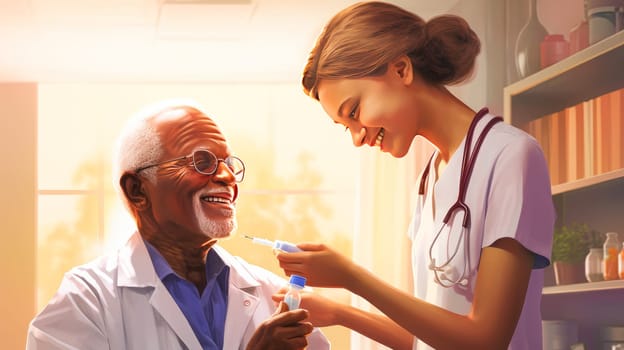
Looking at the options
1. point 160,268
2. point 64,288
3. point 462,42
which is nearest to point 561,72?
point 462,42

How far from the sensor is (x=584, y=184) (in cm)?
318

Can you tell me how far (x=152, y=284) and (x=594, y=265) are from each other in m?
1.70

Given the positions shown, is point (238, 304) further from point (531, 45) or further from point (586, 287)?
point (531, 45)

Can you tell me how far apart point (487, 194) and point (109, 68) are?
17.2ft

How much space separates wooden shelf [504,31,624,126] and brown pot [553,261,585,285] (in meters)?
0.61

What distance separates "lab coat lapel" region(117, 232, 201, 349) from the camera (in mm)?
2143

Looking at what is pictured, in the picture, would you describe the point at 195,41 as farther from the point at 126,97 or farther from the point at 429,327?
the point at 126,97

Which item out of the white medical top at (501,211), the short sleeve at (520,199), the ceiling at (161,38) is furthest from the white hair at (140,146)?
the ceiling at (161,38)

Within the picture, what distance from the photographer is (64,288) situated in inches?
83.1

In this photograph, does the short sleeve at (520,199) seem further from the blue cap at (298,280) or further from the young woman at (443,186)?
the blue cap at (298,280)

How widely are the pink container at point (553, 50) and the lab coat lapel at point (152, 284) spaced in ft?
6.42

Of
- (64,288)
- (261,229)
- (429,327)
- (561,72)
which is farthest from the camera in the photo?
(261,229)

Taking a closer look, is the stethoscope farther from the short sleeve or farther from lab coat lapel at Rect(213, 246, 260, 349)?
lab coat lapel at Rect(213, 246, 260, 349)

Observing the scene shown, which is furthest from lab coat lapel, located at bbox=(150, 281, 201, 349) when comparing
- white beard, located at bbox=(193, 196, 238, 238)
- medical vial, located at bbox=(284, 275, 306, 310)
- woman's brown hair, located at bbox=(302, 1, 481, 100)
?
woman's brown hair, located at bbox=(302, 1, 481, 100)
